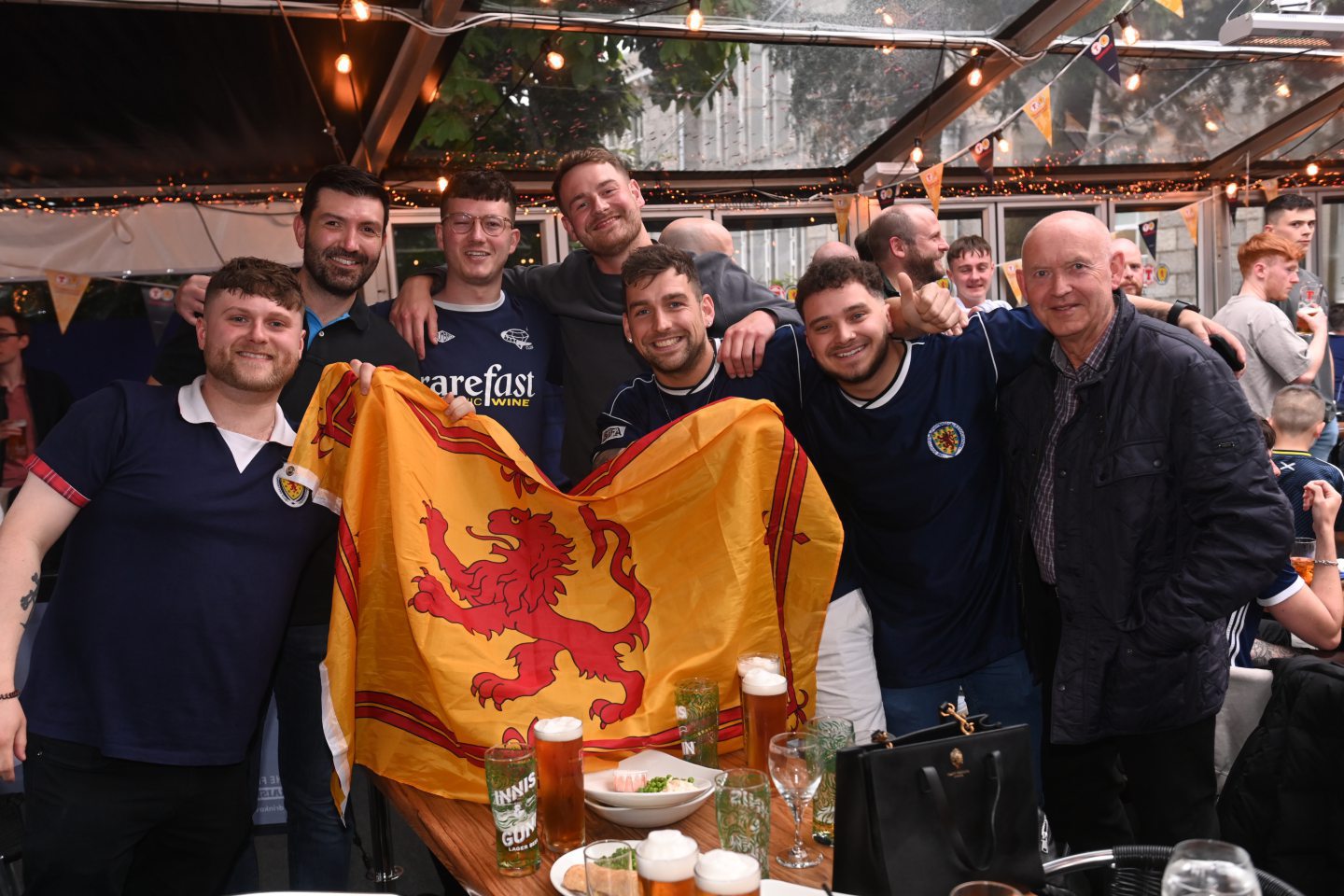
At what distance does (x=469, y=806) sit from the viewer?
2.16 metres

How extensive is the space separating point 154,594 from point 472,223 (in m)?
1.50

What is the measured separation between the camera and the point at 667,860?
1446 mm

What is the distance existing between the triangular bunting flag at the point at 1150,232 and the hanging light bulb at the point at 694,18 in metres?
5.04

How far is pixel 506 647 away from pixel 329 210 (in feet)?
5.06

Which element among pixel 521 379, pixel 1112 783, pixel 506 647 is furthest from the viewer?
pixel 521 379

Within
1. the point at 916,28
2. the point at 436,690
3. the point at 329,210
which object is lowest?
the point at 436,690

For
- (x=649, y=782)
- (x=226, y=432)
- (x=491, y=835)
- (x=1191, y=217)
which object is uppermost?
(x=1191, y=217)

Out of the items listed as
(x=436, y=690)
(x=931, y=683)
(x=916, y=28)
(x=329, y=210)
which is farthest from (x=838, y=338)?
(x=916, y=28)

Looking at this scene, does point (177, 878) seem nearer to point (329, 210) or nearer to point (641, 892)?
point (641, 892)

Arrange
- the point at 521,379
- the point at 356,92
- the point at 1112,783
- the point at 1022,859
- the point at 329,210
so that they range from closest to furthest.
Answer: the point at 1022,859, the point at 1112,783, the point at 329,210, the point at 521,379, the point at 356,92

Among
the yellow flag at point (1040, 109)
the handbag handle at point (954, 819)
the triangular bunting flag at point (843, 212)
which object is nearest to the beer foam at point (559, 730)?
the handbag handle at point (954, 819)

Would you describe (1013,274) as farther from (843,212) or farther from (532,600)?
(532,600)

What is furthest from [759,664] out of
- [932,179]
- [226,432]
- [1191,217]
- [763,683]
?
[1191,217]

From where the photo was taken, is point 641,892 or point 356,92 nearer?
point 641,892
